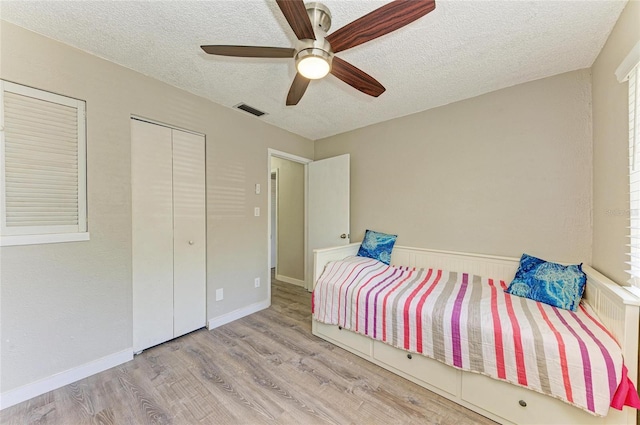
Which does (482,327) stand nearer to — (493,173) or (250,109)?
(493,173)

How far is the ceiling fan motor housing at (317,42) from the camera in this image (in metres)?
1.28

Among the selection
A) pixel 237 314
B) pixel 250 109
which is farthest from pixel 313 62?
pixel 237 314

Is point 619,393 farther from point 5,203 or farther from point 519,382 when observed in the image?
point 5,203

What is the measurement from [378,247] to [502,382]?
1589 mm

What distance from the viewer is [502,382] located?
1417 millimetres

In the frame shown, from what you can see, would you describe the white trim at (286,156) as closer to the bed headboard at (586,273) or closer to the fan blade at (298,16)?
the bed headboard at (586,273)

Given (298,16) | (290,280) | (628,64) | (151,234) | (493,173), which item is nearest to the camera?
(298,16)

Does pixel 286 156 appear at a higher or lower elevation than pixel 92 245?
higher

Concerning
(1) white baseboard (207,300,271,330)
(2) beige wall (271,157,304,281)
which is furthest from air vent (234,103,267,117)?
(1) white baseboard (207,300,271,330)

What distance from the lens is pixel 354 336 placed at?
2.11m

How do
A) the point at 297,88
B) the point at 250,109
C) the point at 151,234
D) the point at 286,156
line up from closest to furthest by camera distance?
the point at 297,88
the point at 151,234
the point at 250,109
the point at 286,156

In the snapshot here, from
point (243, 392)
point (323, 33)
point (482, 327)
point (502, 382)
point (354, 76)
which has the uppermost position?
point (323, 33)

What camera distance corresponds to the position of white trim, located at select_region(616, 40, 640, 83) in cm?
119

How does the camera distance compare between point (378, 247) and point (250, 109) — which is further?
point (378, 247)
